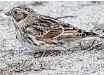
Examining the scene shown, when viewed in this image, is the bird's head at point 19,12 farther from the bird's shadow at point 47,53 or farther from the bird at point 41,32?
the bird's shadow at point 47,53

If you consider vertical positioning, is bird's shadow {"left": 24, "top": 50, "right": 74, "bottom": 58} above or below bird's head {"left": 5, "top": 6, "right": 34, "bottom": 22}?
below

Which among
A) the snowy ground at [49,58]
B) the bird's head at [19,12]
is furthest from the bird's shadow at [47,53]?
the bird's head at [19,12]

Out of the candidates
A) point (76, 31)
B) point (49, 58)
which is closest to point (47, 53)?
point (49, 58)

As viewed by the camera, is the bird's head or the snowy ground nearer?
the snowy ground

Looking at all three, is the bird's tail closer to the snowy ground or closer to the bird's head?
the snowy ground

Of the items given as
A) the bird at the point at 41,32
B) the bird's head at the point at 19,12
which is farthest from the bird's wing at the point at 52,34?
the bird's head at the point at 19,12

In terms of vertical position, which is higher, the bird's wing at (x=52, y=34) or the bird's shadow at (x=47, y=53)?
the bird's wing at (x=52, y=34)

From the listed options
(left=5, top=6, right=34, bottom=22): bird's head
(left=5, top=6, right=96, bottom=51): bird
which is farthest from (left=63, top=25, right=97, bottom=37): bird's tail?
(left=5, top=6, right=34, bottom=22): bird's head

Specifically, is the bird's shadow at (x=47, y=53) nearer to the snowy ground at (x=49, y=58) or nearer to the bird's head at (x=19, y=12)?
the snowy ground at (x=49, y=58)

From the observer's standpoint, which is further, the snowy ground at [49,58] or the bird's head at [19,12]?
the bird's head at [19,12]
